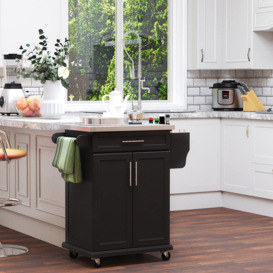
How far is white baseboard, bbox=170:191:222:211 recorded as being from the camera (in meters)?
6.63

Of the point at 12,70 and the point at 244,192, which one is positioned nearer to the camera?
the point at 12,70

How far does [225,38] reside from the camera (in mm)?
7039

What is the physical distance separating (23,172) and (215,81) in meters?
2.64

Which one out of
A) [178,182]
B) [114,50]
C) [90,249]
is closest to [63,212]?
[90,249]

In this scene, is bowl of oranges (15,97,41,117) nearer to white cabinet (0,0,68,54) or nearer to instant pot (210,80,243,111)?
white cabinet (0,0,68,54)

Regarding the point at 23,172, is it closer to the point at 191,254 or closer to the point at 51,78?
the point at 51,78

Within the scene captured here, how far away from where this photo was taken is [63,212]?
4.89 m

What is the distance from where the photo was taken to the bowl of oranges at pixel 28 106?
5.43 metres

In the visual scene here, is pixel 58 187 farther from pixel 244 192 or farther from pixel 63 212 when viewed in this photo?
pixel 244 192

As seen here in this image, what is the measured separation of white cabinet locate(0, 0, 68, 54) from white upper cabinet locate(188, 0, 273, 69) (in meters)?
1.47

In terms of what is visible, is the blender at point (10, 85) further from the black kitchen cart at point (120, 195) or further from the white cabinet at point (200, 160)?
the white cabinet at point (200, 160)

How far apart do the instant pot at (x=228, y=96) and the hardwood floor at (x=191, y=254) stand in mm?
1384

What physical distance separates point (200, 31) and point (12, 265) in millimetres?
3331

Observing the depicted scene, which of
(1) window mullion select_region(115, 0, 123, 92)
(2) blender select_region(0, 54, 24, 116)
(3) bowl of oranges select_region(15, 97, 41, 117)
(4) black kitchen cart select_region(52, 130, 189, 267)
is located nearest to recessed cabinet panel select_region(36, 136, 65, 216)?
(4) black kitchen cart select_region(52, 130, 189, 267)
